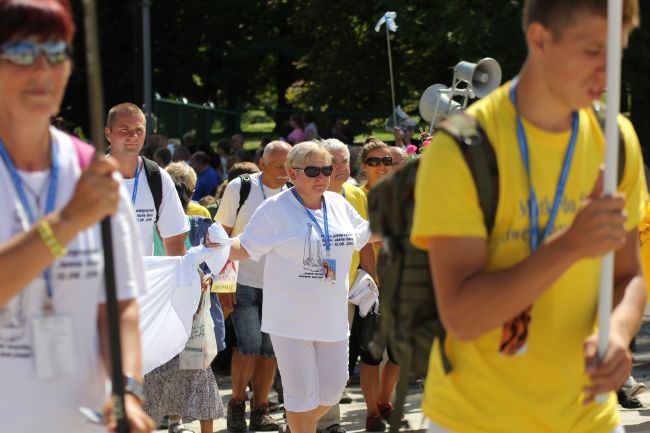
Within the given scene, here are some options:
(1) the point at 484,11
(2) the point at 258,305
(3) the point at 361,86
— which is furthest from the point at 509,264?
(3) the point at 361,86

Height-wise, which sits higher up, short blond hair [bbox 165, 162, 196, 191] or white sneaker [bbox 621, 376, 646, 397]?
short blond hair [bbox 165, 162, 196, 191]

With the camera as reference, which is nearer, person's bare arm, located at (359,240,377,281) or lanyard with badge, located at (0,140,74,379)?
lanyard with badge, located at (0,140,74,379)

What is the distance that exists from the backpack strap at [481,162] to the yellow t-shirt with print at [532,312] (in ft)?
0.06

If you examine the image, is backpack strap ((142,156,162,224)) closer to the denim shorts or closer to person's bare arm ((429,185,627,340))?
the denim shorts

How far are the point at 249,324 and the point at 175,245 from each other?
6.07 ft

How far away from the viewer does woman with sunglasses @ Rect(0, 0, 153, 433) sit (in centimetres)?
317

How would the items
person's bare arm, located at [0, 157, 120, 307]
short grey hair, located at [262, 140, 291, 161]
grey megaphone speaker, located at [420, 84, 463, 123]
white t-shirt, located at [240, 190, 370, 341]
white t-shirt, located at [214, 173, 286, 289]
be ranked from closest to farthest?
1. person's bare arm, located at [0, 157, 120, 307]
2. white t-shirt, located at [240, 190, 370, 341]
3. white t-shirt, located at [214, 173, 286, 289]
4. short grey hair, located at [262, 140, 291, 161]
5. grey megaphone speaker, located at [420, 84, 463, 123]

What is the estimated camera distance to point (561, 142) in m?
3.34

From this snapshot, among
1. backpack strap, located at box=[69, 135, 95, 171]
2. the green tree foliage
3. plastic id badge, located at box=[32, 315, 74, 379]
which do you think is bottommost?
plastic id badge, located at box=[32, 315, 74, 379]

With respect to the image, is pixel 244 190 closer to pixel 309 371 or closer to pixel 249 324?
pixel 249 324

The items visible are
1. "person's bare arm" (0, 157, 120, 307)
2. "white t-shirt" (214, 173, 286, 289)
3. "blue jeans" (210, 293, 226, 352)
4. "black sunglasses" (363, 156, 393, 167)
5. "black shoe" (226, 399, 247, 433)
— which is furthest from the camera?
"black sunglasses" (363, 156, 393, 167)

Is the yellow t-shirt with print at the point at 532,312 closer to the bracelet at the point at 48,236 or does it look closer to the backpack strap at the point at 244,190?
the bracelet at the point at 48,236

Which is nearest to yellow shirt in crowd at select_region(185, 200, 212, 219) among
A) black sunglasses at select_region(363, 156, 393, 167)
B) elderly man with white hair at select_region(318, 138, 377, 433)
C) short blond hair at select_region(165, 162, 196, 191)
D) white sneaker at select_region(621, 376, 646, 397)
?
short blond hair at select_region(165, 162, 196, 191)

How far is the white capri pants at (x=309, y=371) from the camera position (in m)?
7.71
